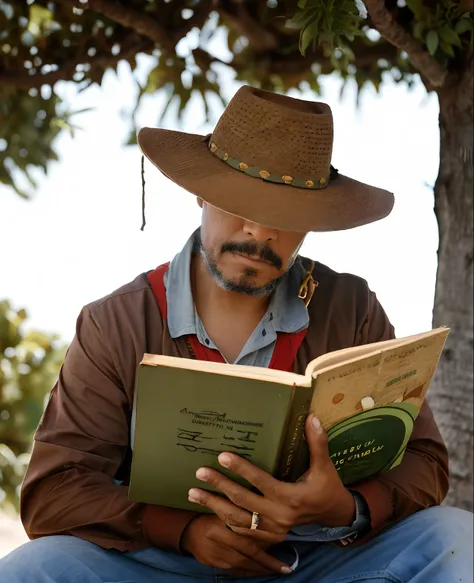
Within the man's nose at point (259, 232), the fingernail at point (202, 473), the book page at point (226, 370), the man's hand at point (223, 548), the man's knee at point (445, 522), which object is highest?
the man's nose at point (259, 232)

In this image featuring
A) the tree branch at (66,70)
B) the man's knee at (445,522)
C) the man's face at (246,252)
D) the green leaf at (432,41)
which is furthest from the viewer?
the tree branch at (66,70)

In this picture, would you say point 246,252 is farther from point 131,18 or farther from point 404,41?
point 131,18

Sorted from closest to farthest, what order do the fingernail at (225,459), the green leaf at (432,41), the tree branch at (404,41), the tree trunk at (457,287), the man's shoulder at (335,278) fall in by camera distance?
the fingernail at (225,459)
the man's shoulder at (335,278)
the tree branch at (404,41)
the green leaf at (432,41)
the tree trunk at (457,287)

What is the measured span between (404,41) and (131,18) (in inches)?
45.6

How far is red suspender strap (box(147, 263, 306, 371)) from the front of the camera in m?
2.54

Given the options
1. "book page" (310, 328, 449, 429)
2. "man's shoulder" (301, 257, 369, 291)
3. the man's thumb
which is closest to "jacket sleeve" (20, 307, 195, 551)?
the man's thumb

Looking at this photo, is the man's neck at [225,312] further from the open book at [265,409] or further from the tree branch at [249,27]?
the tree branch at [249,27]

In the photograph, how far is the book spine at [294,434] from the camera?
2.04m

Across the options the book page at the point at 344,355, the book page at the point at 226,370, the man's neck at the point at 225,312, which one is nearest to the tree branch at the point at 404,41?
the man's neck at the point at 225,312

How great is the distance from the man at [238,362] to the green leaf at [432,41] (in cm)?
93

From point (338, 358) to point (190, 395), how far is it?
34 cm

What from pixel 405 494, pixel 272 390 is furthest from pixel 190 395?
pixel 405 494

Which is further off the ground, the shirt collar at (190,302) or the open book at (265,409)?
the shirt collar at (190,302)

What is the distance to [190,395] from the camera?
6.78 ft
